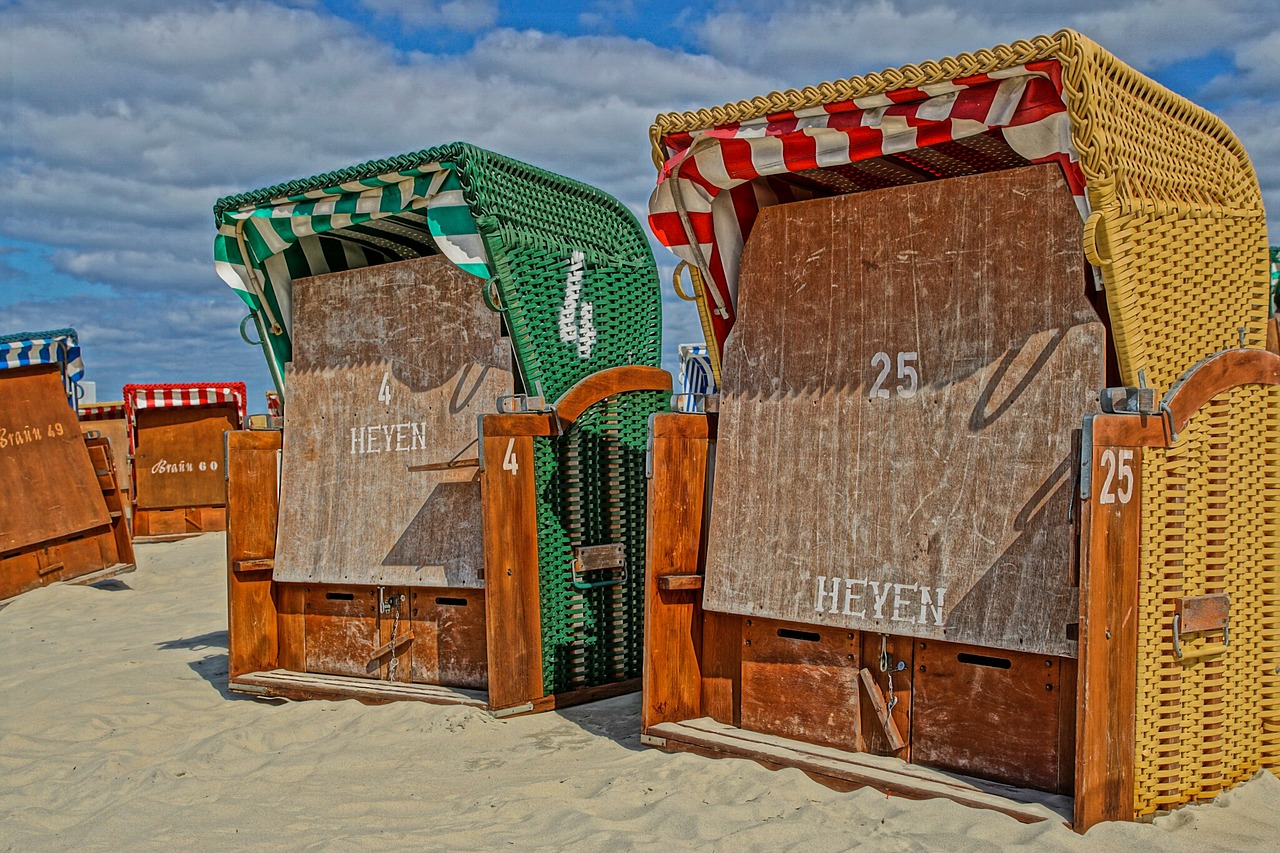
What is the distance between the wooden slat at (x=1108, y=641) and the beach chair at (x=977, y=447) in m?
0.01

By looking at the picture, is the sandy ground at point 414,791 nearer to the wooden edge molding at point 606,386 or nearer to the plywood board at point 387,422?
the plywood board at point 387,422

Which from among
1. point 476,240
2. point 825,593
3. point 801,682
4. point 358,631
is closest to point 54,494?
point 358,631

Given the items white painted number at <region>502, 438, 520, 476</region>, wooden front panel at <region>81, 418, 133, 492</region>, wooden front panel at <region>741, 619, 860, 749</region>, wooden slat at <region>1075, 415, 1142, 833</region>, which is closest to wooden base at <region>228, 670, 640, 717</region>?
white painted number at <region>502, 438, 520, 476</region>

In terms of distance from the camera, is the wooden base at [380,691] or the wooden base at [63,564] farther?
the wooden base at [63,564]

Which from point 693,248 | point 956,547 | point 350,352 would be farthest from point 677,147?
point 350,352

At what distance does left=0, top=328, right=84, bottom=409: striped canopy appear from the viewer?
10328 mm

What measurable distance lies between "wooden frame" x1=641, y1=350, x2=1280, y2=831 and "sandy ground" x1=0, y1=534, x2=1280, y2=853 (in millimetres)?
96

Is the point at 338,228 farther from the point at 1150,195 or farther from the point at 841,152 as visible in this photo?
the point at 1150,195

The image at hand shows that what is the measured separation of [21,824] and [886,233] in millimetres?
4191

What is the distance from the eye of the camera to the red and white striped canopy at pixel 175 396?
53.7ft

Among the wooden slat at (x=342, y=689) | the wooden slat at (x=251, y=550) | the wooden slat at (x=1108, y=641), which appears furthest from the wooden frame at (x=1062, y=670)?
the wooden slat at (x=251, y=550)

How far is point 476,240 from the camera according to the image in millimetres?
5719

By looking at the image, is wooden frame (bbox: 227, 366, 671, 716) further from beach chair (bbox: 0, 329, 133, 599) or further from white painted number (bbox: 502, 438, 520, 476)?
beach chair (bbox: 0, 329, 133, 599)

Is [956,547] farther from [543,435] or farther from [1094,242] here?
[543,435]
